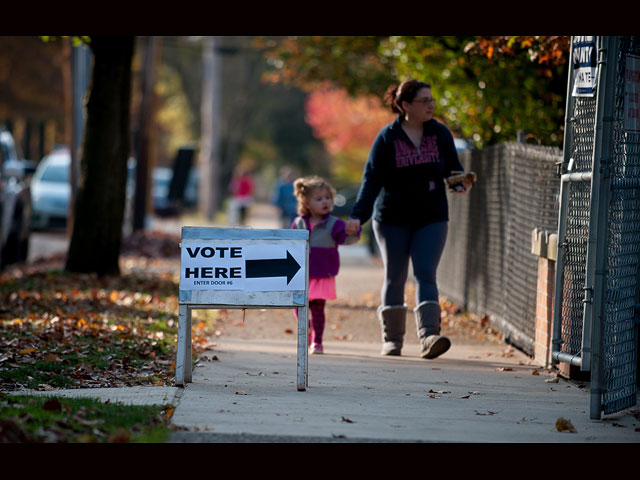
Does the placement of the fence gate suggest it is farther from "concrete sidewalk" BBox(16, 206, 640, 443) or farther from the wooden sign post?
the wooden sign post

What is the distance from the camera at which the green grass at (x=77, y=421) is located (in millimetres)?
4836

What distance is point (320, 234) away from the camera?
8211 millimetres

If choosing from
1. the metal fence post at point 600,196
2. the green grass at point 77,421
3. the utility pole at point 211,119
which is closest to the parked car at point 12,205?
the green grass at point 77,421

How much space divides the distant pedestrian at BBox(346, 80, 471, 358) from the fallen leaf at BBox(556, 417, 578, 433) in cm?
223

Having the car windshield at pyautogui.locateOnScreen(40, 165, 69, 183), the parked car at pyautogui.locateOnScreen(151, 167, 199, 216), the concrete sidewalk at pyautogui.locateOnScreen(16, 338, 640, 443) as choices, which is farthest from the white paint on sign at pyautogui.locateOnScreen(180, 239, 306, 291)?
the parked car at pyautogui.locateOnScreen(151, 167, 199, 216)

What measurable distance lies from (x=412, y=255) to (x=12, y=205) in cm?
908

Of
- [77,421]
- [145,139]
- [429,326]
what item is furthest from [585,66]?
[145,139]

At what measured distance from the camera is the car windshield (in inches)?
1065

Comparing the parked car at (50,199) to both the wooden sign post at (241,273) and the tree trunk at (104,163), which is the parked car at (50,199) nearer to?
the tree trunk at (104,163)

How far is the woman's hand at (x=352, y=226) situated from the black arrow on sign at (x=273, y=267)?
1.44 meters

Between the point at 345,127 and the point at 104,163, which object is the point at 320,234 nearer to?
the point at 104,163

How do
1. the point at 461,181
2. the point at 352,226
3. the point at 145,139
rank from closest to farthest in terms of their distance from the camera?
the point at 352,226 < the point at 461,181 < the point at 145,139
